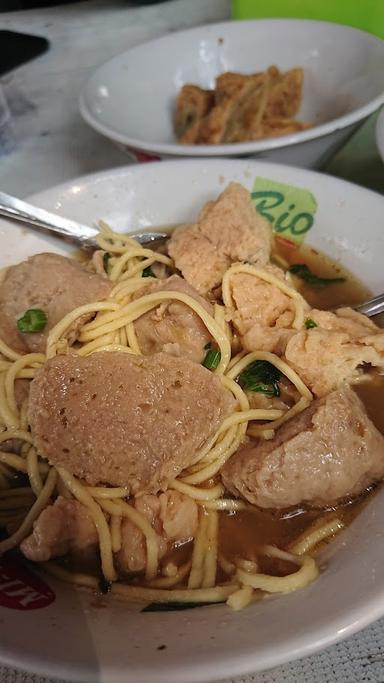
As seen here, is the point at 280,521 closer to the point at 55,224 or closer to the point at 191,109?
the point at 55,224

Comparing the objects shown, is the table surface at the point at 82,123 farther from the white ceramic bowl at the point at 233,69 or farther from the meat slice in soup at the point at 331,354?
the meat slice in soup at the point at 331,354

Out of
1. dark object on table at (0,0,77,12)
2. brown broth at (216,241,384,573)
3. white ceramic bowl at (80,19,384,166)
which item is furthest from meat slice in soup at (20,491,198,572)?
dark object on table at (0,0,77,12)

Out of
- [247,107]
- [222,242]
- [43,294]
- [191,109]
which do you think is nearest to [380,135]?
[222,242]

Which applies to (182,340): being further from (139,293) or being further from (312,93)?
(312,93)

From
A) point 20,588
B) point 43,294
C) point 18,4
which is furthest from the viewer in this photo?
point 18,4

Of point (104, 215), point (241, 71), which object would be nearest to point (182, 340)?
point (104, 215)

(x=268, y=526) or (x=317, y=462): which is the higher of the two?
(x=317, y=462)

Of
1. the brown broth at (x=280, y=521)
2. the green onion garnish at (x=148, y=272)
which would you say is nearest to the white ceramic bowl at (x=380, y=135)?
the brown broth at (x=280, y=521)

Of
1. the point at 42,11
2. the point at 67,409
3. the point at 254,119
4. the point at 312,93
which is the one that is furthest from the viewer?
the point at 42,11
